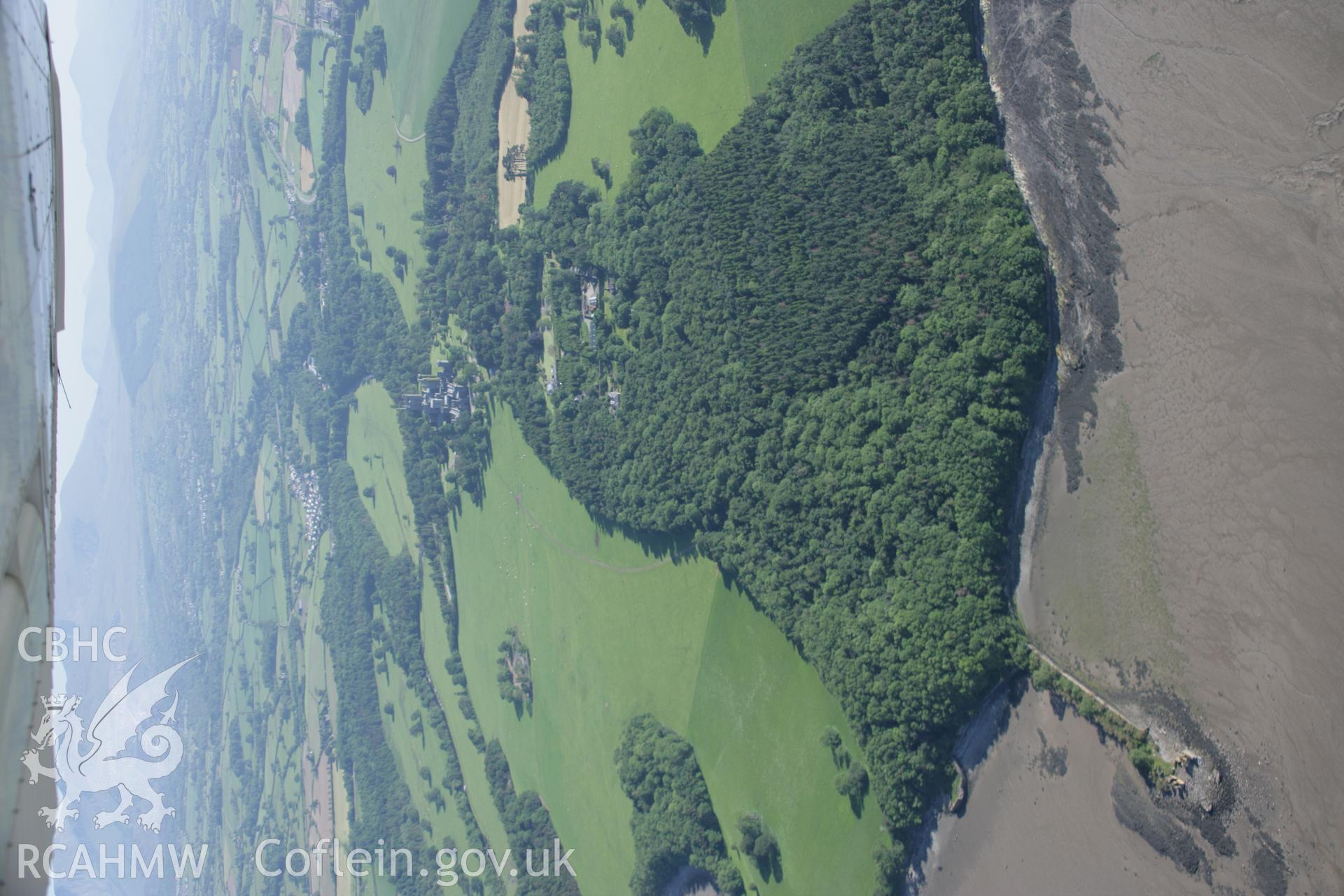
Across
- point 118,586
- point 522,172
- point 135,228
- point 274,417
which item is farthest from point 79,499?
point 522,172

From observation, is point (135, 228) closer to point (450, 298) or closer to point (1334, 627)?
point (450, 298)

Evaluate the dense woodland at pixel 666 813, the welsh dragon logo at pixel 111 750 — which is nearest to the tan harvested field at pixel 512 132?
the dense woodland at pixel 666 813

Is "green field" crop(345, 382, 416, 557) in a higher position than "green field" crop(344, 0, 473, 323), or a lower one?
lower

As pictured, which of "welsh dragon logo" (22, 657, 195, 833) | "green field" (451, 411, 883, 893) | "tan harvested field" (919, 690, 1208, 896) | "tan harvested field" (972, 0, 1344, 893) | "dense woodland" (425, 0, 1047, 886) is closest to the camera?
"welsh dragon logo" (22, 657, 195, 833)

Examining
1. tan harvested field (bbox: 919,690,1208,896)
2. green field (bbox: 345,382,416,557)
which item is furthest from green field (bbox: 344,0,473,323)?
tan harvested field (bbox: 919,690,1208,896)

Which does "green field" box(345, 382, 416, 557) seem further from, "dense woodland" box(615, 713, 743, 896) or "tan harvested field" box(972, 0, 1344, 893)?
"tan harvested field" box(972, 0, 1344, 893)

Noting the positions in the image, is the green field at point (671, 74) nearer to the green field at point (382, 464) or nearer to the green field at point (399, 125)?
the green field at point (399, 125)
